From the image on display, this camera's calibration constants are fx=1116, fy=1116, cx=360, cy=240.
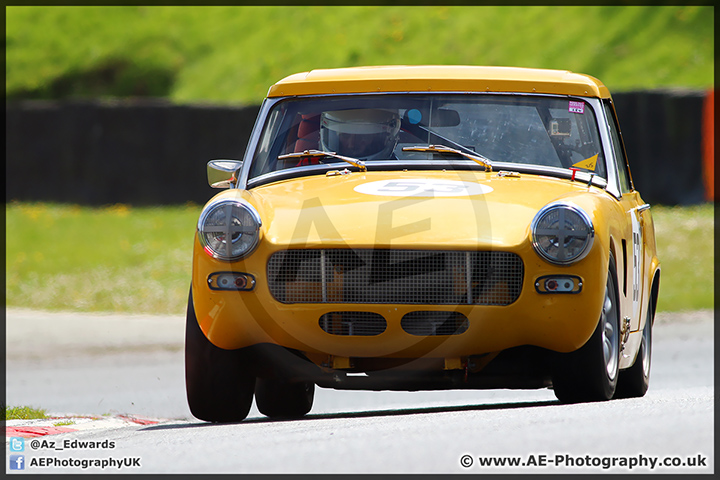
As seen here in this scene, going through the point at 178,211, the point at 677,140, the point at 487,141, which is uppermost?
the point at 487,141

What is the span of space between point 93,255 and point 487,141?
1217 centimetres

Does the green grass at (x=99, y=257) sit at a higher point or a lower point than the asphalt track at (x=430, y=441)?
lower

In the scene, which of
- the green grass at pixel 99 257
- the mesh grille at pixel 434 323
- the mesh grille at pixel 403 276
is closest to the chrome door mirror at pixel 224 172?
the mesh grille at pixel 403 276

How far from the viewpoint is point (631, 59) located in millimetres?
22641

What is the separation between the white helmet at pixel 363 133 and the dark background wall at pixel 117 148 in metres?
14.7

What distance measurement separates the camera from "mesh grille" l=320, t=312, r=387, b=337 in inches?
202

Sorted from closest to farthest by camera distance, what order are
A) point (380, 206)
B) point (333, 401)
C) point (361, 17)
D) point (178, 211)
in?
1. point (380, 206)
2. point (333, 401)
3. point (178, 211)
4. point (361, 17)

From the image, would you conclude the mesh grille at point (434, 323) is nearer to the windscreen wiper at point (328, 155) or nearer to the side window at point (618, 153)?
the windscreen wiper at point (328, 155)

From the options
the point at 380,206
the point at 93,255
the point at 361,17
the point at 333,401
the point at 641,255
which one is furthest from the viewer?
the point at 361,17

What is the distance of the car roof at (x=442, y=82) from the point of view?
20.2ft

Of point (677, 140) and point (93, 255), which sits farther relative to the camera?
point (677, 140)

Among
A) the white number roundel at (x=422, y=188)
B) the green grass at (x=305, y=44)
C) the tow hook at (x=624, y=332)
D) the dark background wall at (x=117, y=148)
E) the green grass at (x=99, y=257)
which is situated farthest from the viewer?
the green grass at (x=305, y=44)

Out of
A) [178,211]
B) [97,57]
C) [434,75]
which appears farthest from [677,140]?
[97,57]

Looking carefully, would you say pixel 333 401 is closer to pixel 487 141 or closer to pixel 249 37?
pixel 487 141
